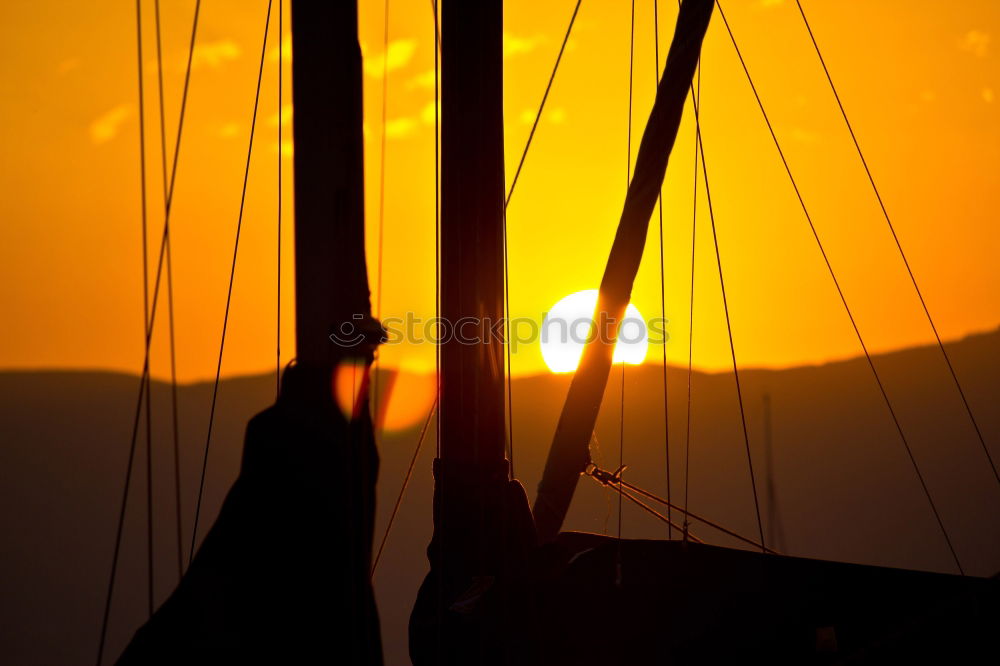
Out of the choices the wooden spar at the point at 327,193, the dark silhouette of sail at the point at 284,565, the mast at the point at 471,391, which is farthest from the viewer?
the mast at the point at 471,391

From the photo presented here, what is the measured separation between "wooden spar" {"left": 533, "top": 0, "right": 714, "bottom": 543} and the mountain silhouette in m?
26.2

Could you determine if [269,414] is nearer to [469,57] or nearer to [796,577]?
[469,57]

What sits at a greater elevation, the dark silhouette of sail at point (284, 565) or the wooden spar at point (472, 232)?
the wooden spar at point (472, 232)

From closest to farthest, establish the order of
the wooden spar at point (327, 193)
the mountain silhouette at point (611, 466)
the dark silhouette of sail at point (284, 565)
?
the dark silhouette of sail at point (284, 565) < the wooden spar at point (327, 193) < the mountain silhouette at point (611, 466)

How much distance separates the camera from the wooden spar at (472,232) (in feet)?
16.4

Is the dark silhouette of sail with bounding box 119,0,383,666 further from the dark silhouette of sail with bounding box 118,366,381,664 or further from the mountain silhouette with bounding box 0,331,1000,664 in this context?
the mountain silhouette with bounding box 0,331,1000,664

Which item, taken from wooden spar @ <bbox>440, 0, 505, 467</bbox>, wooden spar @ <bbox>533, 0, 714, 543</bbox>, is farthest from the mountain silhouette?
wooden spar @ <bbox>440, 0, 505, 467</bbox>

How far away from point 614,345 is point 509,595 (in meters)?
2.42

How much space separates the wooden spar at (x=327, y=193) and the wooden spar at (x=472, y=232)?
104 cm

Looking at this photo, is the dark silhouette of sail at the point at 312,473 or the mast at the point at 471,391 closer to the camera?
the dark silhouette of sail at the point at 312,473

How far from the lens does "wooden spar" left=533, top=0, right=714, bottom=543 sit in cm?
671

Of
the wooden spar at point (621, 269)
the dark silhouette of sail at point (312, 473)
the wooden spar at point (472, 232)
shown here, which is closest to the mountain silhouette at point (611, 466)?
the wooden spar at point (621, 269)

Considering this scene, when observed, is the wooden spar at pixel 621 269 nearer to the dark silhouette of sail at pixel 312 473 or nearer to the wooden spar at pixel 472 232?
the wooden spar at pixel 472 232

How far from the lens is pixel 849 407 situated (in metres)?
47.8
